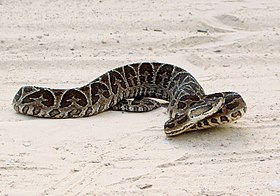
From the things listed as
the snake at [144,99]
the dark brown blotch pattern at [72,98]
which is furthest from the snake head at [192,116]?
the dark brown blotch pattern at [72,98]

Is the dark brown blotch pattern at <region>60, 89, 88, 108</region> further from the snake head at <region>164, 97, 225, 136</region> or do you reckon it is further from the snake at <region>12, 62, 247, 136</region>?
the snake head at <region>164, 97, 225, 136</region>

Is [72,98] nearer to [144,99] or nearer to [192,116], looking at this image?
[144,99]

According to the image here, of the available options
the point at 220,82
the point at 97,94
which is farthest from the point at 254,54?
the point at 97,94

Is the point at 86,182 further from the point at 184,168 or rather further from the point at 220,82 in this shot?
the point at 220,82

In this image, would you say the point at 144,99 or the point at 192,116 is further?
the point at 144,99

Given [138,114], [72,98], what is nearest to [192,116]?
[138,114]

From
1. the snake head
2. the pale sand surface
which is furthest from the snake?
the pale sand surface

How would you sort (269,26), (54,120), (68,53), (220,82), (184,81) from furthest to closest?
1. (269,26)
2. (68,53)
3. (220,82)
4. (184,81)
5. (54,120)
